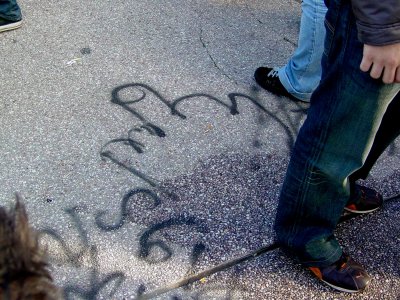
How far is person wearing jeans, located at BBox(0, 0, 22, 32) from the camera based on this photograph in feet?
11.9

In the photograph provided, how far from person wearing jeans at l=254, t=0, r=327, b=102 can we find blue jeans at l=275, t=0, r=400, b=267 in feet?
3.05

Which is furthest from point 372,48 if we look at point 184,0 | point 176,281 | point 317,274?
point 184,0

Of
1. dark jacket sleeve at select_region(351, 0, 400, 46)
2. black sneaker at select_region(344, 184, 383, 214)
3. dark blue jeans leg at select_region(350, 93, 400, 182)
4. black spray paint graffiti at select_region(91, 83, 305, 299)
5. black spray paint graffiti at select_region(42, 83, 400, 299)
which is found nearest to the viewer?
dark jacket sleeve at select_region(351, 0, 400, 46)

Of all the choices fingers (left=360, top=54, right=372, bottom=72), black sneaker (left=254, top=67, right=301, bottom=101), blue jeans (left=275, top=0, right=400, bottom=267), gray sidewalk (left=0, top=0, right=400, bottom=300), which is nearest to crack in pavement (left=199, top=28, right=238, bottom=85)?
gray sidewalk (left=0, top=0, right=400, bottom=300)

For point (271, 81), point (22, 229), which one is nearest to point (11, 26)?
point (271, 81)

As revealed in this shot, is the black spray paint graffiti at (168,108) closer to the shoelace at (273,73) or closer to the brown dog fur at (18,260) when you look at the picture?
the shoelace at (273,73)

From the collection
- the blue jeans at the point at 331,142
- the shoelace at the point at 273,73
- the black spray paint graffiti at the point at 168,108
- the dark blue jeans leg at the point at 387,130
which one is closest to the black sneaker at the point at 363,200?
the dark blue jeans leg at the point at 387,130

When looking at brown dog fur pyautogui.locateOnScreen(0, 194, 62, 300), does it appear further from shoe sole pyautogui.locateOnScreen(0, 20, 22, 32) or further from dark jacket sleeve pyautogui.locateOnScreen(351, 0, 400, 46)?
shoe sole pyautogui.locateOnScreen(0, 20, 22, 32)

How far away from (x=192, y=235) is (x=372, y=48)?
3.95 ft

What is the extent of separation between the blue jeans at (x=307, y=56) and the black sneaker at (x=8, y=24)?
1719 millimetres

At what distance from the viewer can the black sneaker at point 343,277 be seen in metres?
2.38

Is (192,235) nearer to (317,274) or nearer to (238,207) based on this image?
(238,207)

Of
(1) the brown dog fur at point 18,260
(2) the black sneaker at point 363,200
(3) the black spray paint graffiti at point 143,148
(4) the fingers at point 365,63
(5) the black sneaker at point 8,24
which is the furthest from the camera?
(5) the black sneaker at point 8,24

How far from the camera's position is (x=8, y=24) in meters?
3.68
